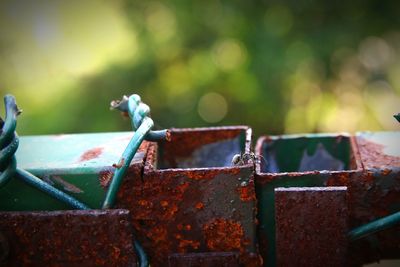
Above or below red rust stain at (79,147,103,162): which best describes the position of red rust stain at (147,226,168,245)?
below

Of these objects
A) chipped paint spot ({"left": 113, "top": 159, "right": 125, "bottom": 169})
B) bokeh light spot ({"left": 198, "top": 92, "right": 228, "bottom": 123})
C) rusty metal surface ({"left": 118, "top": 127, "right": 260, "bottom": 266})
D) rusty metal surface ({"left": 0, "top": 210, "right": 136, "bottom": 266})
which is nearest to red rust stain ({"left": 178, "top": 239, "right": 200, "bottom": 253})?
rusty metal surface ({"left": 118, "top": 127, "right": 260, "bottom": 266})

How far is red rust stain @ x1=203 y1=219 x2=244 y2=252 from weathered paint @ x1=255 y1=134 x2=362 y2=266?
0.08m

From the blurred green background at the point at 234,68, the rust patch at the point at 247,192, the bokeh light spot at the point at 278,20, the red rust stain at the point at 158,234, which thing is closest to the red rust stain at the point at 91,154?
the red rust stain at the point at 158,234

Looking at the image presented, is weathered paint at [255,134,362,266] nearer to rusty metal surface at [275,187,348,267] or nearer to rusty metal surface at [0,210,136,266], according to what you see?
rusty metal surface at [275,187,348,267]

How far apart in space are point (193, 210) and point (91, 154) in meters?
0.34

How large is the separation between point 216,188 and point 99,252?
0.32 meters

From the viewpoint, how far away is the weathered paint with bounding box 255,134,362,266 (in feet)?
4.09

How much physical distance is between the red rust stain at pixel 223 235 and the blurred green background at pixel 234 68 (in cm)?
274

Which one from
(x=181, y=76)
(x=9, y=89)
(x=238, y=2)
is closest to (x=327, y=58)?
(x=238, y=2)

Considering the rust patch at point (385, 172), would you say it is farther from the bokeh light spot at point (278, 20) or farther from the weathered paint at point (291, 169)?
the bokeh light spot at point (278, 20)

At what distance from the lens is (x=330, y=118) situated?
403cm

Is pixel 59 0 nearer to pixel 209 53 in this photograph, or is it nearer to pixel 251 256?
pixel 209 53

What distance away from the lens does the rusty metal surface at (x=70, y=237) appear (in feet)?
3.89

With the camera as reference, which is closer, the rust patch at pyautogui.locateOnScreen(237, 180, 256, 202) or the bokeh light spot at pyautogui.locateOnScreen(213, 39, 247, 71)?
the rust patch at pyautogui.locateOnScreen(237, 180, 256, 202)
